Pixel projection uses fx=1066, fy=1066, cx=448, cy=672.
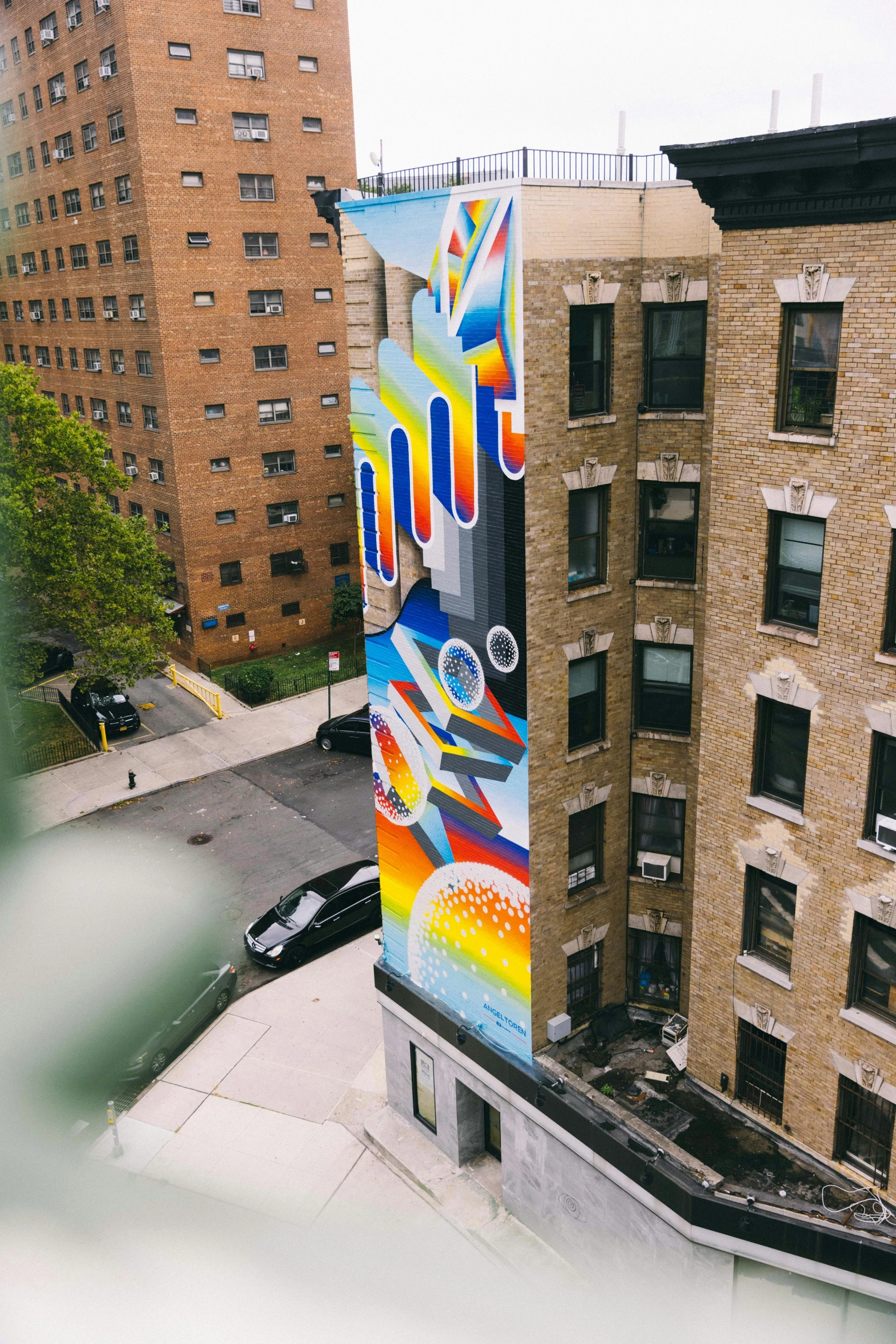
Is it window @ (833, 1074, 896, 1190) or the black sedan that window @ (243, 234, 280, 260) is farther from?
window @ (833, 1074, 896, 1190)

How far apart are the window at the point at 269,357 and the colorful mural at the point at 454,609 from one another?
30.4 meters

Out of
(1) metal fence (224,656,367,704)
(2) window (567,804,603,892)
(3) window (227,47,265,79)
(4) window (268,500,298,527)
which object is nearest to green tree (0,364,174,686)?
(1) metal fence (224,656,367,704)

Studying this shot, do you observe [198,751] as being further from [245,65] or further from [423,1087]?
[245,65]

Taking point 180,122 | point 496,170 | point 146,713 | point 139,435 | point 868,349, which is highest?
point 180,122

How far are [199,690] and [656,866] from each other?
1206 inches

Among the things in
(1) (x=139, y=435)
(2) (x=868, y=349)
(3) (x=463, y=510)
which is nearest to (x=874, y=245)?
(2) (x=868, y=349)

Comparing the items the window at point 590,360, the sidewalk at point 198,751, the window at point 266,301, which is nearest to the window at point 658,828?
the window at point 590,360

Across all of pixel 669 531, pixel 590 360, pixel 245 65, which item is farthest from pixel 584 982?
pixel 245 65

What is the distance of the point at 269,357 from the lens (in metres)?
47.5

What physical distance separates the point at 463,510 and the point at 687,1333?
11.2 metres

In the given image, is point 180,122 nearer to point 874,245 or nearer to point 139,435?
point 139,435

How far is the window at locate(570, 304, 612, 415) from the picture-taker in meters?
15.9

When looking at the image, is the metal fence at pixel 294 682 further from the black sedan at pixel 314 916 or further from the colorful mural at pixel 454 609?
the colorful mural at pixel 454 609

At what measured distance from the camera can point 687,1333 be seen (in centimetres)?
1014
